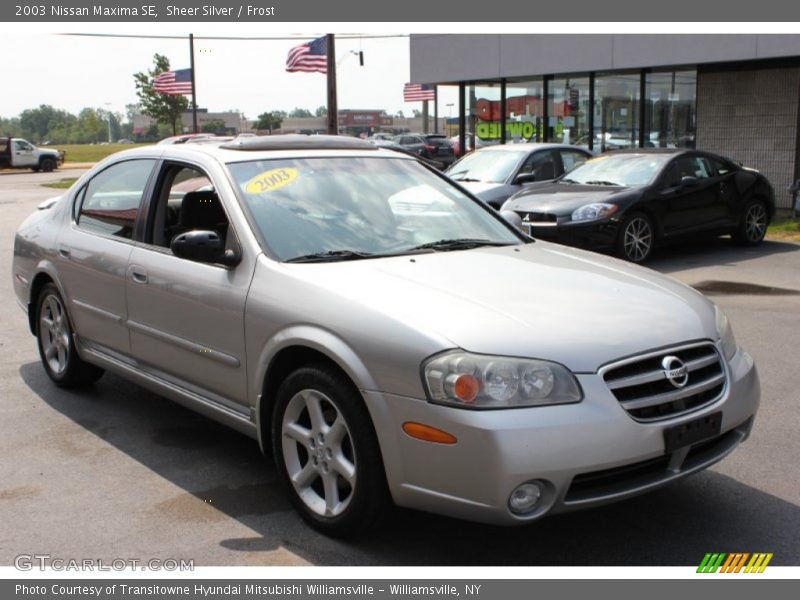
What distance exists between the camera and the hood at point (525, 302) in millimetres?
3506

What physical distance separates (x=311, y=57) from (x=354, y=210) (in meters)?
20.9

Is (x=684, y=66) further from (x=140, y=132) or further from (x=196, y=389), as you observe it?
(x=140, y=132)

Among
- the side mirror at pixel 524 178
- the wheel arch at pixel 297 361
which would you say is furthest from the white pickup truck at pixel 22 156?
the wheel arch at pixel 297 361

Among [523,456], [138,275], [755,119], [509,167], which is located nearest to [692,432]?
[523,456]

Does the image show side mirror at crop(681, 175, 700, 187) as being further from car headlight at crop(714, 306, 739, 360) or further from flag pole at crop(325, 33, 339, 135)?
flag pole at crop(325, 33, 339, 135)

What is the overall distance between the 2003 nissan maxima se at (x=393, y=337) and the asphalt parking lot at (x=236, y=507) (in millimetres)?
305

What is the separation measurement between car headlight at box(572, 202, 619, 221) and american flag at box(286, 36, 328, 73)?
14885mm

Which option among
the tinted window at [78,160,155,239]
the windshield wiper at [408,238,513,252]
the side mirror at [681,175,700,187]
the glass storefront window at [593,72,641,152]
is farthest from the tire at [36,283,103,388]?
the glass storefront window at [593,72,641,152]

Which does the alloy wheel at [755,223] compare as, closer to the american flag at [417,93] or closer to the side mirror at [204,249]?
the side mirror at [204,249]

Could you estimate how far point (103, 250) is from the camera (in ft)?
17.9

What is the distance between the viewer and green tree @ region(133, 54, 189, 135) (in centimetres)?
5497

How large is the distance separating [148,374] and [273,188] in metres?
1.30

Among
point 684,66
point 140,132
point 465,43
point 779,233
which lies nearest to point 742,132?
point 684,66

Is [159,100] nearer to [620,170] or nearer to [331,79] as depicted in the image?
[331,79]
